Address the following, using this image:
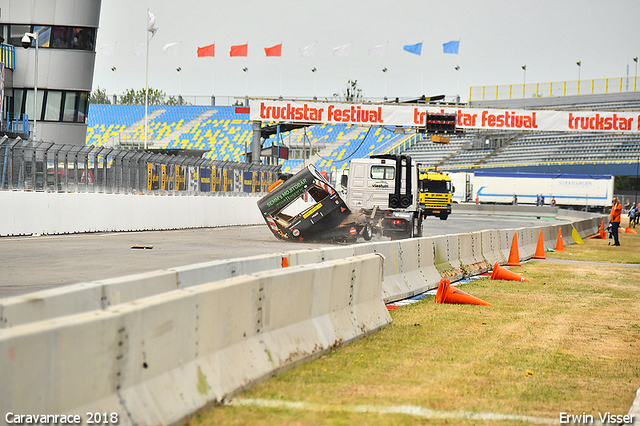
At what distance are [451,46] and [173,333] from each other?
2255 inches

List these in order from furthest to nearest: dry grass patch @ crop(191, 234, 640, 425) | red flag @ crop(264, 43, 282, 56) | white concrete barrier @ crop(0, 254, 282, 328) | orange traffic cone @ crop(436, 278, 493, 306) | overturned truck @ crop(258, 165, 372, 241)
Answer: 1. red flag @ crop(264, 43, 282, 56)
2. overturned truck @ crop(258, 165, 372, 241)
3. orange traffic cone @ crop(436, 278, 493, 306)
4. dry grass patch @ crop(191, 234, 640, 425)
5. white concrete barrier @ crop(0, 254, 282, 328)

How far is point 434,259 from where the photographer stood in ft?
47.9

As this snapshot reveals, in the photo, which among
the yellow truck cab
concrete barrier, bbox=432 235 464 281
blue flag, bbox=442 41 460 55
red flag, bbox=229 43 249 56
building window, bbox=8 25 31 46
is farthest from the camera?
red flag, bbox=229 43 249 56

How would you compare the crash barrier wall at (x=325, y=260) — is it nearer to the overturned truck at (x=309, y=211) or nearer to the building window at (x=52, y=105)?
the overturned truck at (x=309, y=211)

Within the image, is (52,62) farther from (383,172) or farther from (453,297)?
(453,297)

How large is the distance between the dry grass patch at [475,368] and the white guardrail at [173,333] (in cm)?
23

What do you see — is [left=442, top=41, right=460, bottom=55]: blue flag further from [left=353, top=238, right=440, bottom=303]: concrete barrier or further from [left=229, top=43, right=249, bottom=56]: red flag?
[left=353, top=238, right=440, bottom=303]: concrete barrier

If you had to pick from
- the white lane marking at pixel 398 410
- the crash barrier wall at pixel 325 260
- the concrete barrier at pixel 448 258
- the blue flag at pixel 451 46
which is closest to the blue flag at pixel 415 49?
the blue flag at pixel 451 46

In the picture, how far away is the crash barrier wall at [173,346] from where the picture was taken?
3914 mm

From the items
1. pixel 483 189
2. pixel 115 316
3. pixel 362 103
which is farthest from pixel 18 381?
pixel 483 189

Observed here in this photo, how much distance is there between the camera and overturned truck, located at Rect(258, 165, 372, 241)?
852 inches

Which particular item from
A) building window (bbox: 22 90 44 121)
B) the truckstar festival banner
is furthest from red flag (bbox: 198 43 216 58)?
building window (bbox: 22 90 44 121)

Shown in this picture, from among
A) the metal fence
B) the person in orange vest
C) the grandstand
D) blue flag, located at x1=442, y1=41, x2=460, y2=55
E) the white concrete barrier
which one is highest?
blue flag, located at x1=442, y1=41, x2=460, y2=55

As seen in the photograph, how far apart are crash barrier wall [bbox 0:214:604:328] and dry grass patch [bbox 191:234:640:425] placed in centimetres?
100
